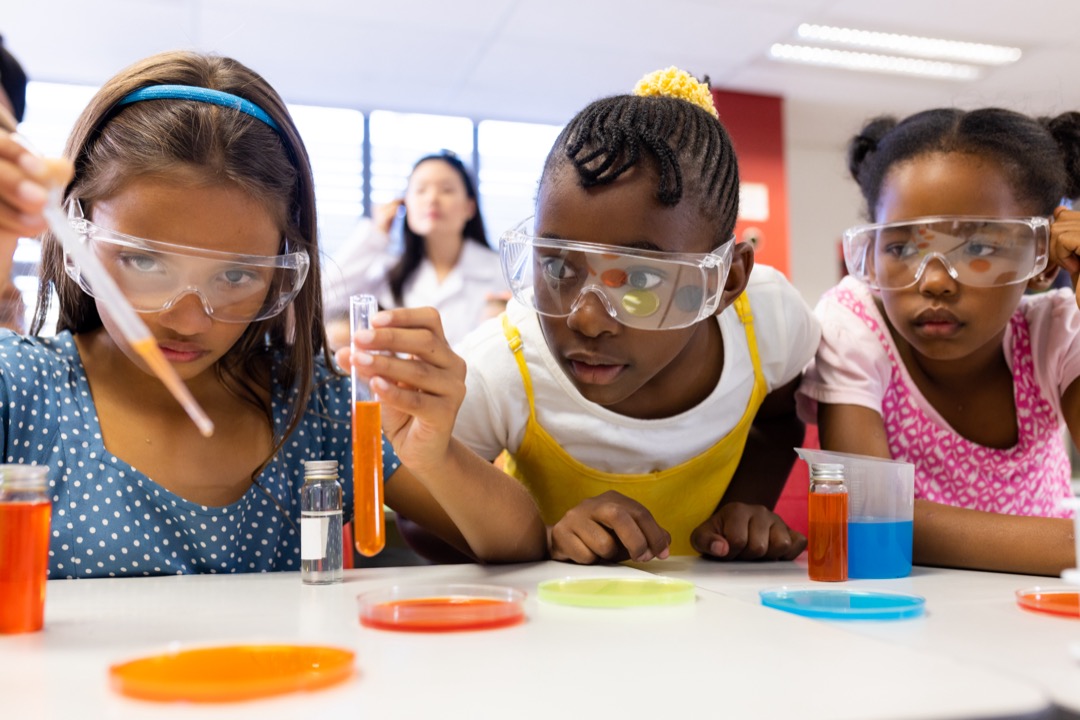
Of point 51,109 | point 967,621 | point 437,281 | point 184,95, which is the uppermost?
point 51,109

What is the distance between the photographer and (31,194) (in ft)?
2.27

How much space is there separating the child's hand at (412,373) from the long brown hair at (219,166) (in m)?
0.36

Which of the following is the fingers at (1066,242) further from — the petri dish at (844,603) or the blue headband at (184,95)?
the blue headband at (184,95)

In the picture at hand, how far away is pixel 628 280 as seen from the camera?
1.25 meters

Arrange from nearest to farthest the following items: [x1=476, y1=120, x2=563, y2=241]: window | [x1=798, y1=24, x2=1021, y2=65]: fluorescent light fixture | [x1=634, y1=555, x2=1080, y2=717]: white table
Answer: [x1=634, y1=555, x2=1080, y2=717]: white table → [x1=798, y1=24, x2=1021, y2=65]: fluorescent light fixture → [x1=476, y1=120, x2=563, y2=241]: window

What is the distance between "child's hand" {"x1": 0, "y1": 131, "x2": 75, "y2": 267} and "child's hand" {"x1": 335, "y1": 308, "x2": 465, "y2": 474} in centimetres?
29

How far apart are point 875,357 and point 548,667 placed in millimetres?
1109

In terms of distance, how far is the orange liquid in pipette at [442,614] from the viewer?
2.42ft

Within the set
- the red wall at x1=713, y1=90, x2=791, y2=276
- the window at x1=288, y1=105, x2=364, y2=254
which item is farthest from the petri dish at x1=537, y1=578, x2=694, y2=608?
the window at x1=288, y1=105, x2=364, y2=254

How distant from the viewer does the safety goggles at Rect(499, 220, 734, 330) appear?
124 centimetres

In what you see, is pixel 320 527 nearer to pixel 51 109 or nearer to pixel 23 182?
pixel 23 182

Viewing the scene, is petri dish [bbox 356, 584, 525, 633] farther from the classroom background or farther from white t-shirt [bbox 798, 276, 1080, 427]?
the classroom background

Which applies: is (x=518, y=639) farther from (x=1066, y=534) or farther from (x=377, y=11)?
(x=377, y=11)

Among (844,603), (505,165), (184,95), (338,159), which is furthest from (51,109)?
(844,603)
